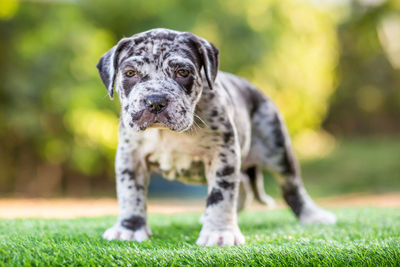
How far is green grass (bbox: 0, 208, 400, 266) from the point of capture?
134 inches

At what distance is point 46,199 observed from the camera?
19.2 metres

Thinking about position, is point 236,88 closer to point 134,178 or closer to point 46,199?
point 134,178

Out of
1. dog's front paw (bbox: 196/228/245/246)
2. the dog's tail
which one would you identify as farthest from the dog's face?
the dog's tail

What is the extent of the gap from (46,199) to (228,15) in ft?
35.4

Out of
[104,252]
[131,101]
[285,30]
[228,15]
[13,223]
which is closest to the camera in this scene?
[104,252]

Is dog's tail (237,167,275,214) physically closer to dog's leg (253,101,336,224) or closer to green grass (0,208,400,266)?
dog's leg (253,101,336,224)

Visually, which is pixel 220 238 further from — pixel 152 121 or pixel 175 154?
pixel 152 121

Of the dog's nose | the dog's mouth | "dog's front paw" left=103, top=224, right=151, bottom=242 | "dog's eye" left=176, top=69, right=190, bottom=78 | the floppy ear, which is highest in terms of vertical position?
the floppy ear

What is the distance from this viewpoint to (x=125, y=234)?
443 cm

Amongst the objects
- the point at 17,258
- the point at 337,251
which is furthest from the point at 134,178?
the point at 337,251

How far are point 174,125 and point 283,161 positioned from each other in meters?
2.23

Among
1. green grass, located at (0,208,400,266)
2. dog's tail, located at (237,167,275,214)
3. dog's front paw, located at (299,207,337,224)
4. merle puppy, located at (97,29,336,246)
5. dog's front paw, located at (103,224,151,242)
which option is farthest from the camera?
dog's tail, located at (237,167,275,214)

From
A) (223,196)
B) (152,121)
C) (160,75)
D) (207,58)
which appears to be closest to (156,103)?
(152,121)

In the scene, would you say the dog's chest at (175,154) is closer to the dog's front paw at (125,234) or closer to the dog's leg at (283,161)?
the dog's front paw at (125,234)
